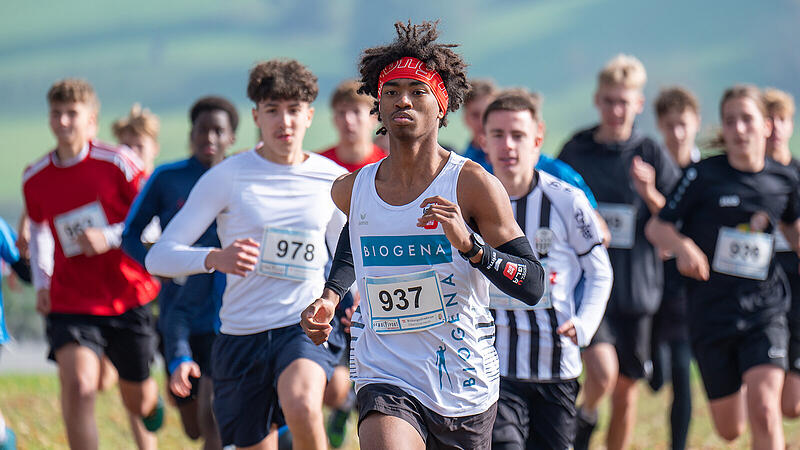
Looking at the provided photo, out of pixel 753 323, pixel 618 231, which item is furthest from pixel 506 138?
pixel 618 231

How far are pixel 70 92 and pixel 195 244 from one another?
1.55 metres

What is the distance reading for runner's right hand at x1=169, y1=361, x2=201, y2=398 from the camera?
5.36m

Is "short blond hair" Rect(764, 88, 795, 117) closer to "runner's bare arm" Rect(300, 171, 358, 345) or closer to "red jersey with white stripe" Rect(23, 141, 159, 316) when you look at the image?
"red jersey with white stripe" Rect(23, 141, 159, 316)

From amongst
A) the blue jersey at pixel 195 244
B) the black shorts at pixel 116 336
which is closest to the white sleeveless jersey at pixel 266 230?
the blue jersey at pixel 195 244

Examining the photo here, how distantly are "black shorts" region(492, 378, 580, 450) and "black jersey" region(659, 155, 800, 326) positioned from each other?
1.67 meters

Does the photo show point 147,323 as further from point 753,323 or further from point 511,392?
point 753,323

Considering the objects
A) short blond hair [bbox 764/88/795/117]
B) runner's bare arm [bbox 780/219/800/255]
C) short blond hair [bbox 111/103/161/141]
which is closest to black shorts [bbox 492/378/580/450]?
runner's bare arm [bbox 780/219/800/255]

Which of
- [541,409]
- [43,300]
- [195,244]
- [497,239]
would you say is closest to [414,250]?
[497,239]

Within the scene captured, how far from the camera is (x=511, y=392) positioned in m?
5.21

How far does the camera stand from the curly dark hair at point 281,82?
17.9ft

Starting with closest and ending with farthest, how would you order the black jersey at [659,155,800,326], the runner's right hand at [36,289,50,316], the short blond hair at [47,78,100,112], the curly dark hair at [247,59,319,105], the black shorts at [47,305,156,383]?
the curly dark hair at [247,59,319,105], the black jersey at [659,155,800,326], the black shorts at [47,305,156,383], the runner's right hand at [36,289,50,316], the short blond hair at [47,78,100,112]

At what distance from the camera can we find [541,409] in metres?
5.26

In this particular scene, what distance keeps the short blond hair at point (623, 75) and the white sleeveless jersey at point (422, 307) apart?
422cm

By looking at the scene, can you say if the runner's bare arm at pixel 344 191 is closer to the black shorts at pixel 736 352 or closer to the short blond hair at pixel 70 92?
the black shorts at pixel 736 352
